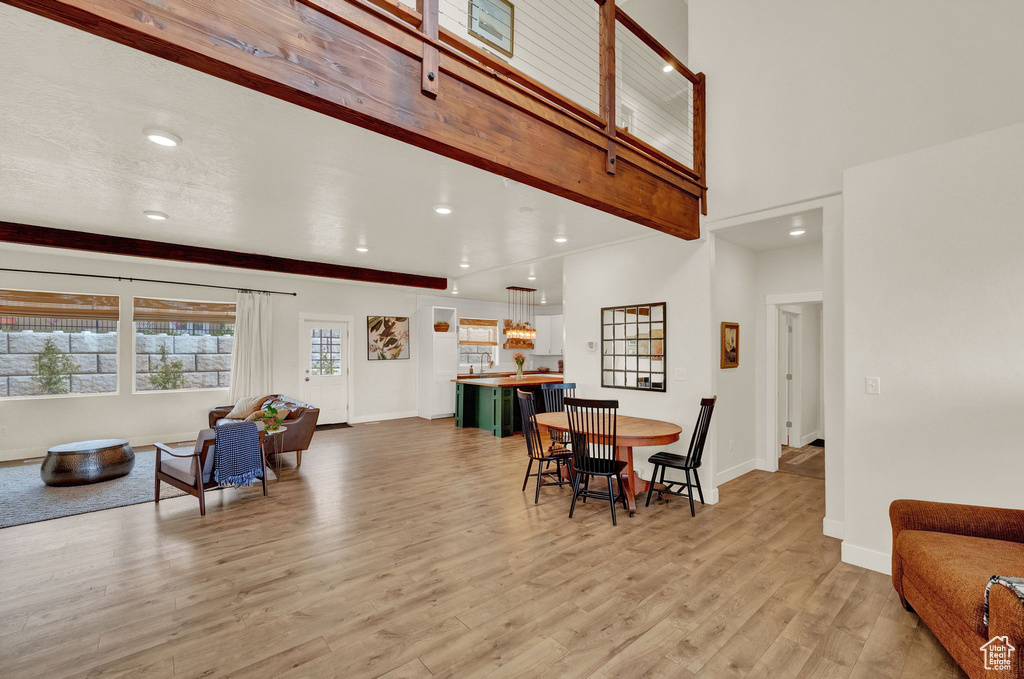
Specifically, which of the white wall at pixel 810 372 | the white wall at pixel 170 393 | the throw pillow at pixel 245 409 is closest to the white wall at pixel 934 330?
the white wall at pixel 810 372

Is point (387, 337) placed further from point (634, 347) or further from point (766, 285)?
point (766, 285)

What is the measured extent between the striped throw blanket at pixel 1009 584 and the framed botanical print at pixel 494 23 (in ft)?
16.9

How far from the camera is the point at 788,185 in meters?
3.59

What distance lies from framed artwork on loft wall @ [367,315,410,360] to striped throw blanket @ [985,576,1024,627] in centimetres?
812

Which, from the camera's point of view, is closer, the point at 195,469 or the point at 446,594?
the point at 446,594

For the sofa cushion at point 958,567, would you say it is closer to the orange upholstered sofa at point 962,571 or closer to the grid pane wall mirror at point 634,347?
the orange upholstered sofa at point 962,571

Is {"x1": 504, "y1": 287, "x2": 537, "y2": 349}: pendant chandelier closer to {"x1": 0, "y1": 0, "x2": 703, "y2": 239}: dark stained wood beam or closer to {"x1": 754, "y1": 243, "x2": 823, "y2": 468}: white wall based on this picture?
{"x1": 754, "y1": 243, "x2": 823, "y2": 468}: white wall

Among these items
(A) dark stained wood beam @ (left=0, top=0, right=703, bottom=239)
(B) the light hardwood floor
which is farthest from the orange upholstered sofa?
(A) dark stained wood beam @ (left=0, top=0, right=703, bottom=239)

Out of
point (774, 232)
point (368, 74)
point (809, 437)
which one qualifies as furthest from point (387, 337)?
point (809, 437)

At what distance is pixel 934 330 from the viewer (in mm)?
2672

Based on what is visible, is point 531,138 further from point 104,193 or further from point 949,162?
point 104,193

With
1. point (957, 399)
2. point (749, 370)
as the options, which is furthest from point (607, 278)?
point (957, 399)

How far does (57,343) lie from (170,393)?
1384mm

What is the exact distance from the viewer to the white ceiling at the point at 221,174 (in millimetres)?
1989
